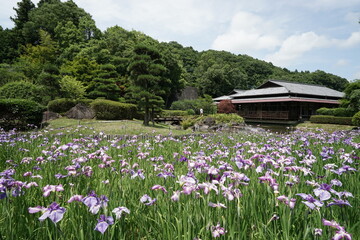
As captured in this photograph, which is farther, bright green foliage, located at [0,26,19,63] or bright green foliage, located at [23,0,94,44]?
bright green foliage, located at [23,0,94,44]

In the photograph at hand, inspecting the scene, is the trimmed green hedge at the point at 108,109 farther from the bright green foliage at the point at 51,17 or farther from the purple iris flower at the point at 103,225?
the bright green foliage at the point at 51,17

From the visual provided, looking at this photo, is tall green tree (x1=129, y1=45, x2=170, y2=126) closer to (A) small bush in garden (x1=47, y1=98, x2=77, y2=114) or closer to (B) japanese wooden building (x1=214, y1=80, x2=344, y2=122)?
(A) small bush in garden (x1=47, y1=98, x2=77, y2=114)

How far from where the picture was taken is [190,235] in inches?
54.4

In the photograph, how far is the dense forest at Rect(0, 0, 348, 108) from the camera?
16.8m

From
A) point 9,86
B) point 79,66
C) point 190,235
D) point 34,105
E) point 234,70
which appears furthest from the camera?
point 234,70

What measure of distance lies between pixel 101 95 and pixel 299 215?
22886mm

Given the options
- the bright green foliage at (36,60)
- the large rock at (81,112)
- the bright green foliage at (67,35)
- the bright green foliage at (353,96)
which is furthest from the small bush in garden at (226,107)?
the bright green foliage at (67,35)

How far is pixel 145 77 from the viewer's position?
50.3 ft

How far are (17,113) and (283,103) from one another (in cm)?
2716

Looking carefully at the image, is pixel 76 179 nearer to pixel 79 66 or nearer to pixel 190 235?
pixel 190 235

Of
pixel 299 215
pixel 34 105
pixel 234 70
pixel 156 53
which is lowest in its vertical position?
pixel 299 215

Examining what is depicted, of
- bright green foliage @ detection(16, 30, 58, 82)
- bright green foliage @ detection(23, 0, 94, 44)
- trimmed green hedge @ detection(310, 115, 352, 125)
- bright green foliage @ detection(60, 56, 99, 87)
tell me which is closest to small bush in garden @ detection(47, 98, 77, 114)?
bright green foliage @ detection(16, 30, 58, 82)

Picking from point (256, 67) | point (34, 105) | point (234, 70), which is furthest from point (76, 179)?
point (256, 67)

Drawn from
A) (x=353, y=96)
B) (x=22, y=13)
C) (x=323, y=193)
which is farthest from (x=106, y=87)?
(x=22, y=13)
